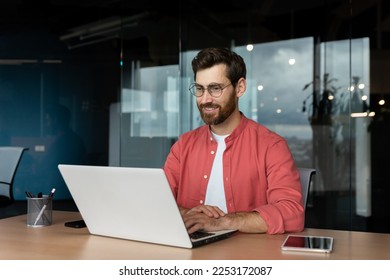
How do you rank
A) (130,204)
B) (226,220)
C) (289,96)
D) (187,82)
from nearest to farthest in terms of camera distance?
1. (130,204)
2. (226,220)
3. (289,96)
4. (187,82)

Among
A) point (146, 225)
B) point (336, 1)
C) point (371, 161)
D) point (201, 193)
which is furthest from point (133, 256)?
point (336, 1)

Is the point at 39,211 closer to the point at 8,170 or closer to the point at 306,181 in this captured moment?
the point at 306,181

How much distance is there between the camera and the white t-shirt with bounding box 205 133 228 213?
222 centimetres

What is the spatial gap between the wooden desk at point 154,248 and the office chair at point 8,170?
2.47m

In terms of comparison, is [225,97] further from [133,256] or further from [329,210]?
[329,210]

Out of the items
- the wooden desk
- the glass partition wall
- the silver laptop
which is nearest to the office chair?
Answer: the glass partition wall

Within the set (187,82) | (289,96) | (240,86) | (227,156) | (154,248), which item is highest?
(187,82)

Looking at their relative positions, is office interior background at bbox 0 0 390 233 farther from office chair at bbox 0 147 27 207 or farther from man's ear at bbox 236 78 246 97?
man's ear at bbox 236 78 246 97

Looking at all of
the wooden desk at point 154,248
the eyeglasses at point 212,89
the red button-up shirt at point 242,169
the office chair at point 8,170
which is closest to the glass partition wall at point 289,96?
the office chair at point 8,170

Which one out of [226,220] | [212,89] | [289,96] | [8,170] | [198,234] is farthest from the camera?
[289,96]

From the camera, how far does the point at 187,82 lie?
18.2ft

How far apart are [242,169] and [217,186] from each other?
0.14m

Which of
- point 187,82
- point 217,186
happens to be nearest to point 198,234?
point 217,186
